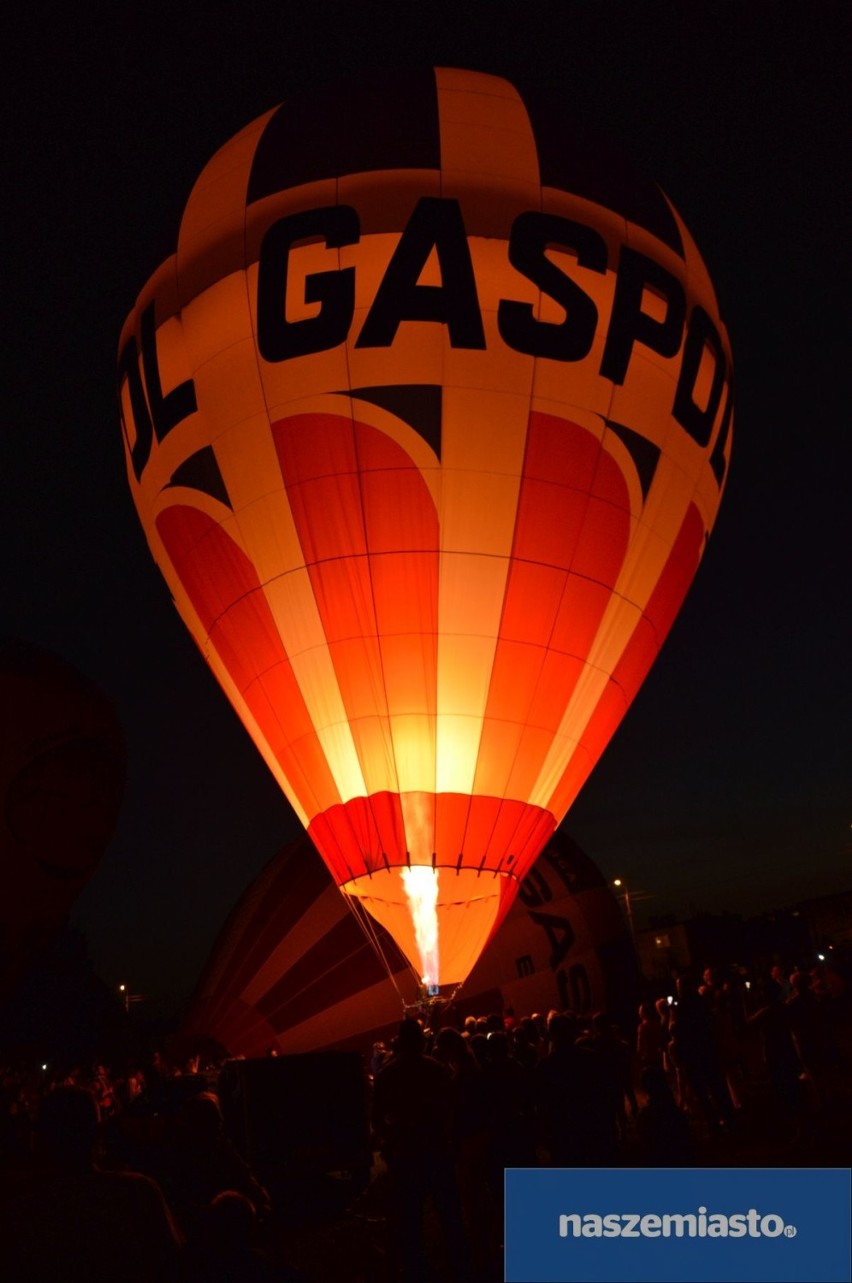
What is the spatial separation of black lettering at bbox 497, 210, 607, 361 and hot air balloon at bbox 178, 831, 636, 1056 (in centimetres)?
780

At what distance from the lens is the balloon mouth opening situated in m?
9.40

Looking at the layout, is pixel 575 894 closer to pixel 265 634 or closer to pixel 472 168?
pixel 265 634

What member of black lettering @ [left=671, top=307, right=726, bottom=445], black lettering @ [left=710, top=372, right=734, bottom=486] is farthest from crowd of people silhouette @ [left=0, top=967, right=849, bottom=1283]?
black lettering @ [left=671, top=307, right=726, bottom=445]

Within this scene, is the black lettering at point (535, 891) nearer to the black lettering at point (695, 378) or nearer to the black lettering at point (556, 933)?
the black lettering at point (556, 933)

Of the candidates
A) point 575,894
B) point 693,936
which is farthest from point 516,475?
point 693,936

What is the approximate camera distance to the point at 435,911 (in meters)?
9.41

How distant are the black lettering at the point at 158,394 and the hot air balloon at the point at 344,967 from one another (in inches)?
275

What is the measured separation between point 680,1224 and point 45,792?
471 inches

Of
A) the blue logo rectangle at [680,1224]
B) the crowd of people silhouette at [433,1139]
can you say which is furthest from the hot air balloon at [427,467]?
the blue logo rectangle at [680,1224]

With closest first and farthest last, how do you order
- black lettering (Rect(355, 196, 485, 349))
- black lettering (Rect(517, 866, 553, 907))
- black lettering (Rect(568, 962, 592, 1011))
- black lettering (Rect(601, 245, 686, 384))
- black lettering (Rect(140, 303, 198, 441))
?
black lettering (Rect(355, 196, 485, 349))
black lettering (Rect(601, 245, 686, 384))
black lettering (Rect(140, 303, 198, 441))
black lettering (Rect(568, 962, 592, 1011))
black lettering (Rect(517, 866, 553, 907))

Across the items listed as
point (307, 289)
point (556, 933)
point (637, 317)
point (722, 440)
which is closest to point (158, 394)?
point (307, 289)

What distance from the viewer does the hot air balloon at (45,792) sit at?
42.9 ft

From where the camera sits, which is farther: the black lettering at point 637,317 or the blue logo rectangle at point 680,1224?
the black lettering at point 637,317

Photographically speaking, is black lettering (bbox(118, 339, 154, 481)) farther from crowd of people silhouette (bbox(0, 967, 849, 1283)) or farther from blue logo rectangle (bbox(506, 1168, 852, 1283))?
blue logo rectangle (bbox(506, 1168, 852, 1283))
